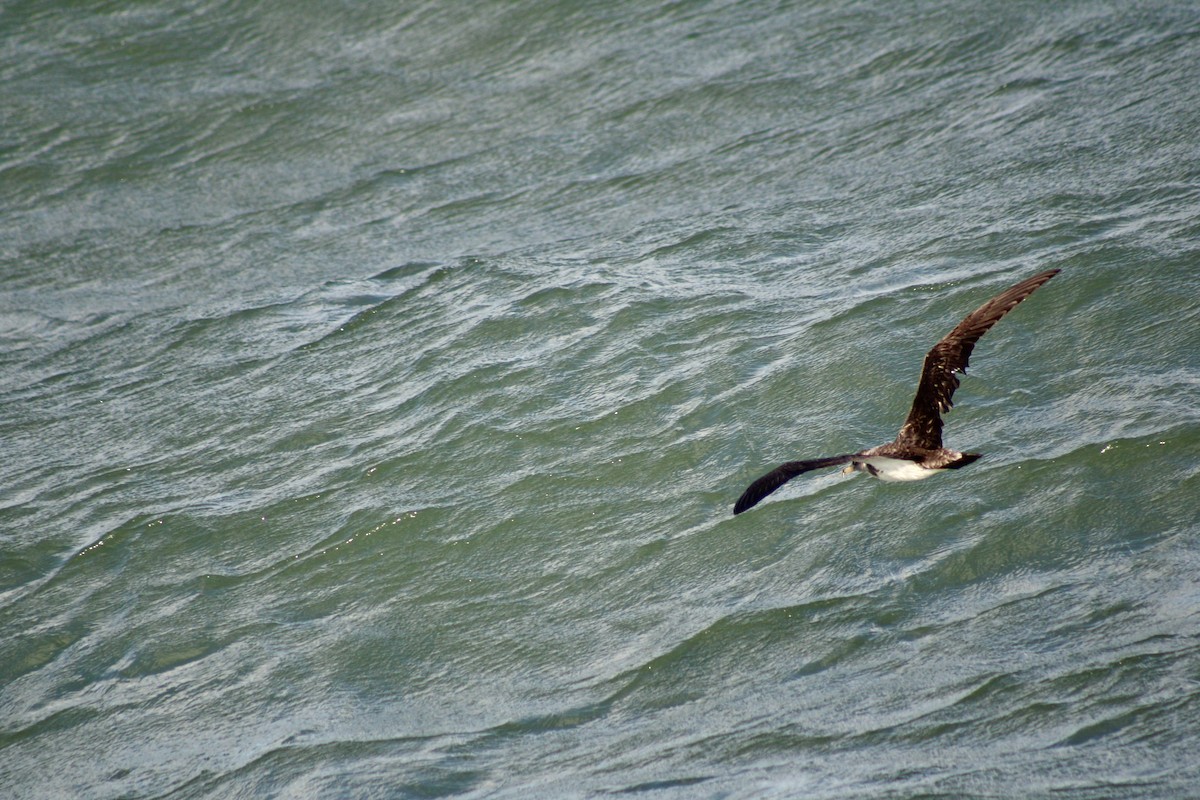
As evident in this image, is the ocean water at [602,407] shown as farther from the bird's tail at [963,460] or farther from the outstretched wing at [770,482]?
the outstretched wing at [770,482]

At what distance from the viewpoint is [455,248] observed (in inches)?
273

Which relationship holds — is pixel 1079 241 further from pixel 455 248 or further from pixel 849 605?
pixel 455 248

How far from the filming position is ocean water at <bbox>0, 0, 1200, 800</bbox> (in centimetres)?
393

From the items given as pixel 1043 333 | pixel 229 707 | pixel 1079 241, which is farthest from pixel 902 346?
pixel 229 707

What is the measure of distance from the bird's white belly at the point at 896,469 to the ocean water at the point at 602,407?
0.28m

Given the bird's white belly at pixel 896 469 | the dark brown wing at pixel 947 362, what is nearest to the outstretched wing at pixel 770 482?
the bird's white belly at pixel 896 469

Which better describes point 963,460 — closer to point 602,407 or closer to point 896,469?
point 896,469

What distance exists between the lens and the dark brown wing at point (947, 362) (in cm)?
419

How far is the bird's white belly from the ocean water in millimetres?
281

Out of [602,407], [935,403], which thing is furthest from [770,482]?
A: [602,407]

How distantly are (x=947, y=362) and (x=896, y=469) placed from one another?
409 millimetres

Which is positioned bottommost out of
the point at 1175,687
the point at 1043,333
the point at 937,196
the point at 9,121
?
the point at 1175,687

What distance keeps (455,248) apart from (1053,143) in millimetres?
3216

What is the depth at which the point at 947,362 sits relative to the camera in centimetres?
420
